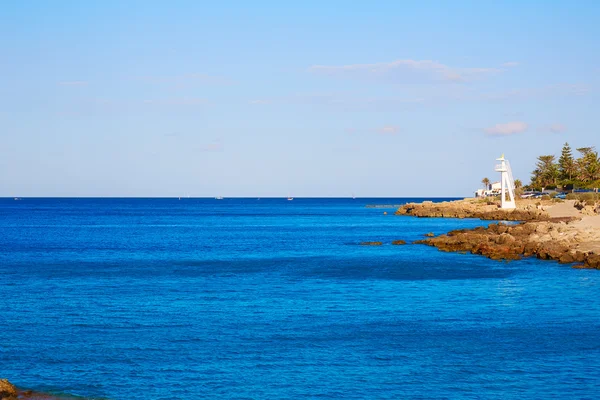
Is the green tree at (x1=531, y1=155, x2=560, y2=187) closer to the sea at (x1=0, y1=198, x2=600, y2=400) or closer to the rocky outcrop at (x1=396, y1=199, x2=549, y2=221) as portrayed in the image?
the rocky outcrop at (x1=396, y1=199, x2=549, y2=221)

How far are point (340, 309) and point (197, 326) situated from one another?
7.35 m

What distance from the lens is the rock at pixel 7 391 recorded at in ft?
65.0

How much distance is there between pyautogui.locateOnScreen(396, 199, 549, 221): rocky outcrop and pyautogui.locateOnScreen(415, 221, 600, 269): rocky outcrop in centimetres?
2858

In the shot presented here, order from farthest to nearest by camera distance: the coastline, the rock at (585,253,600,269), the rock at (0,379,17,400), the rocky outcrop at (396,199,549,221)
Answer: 1. the rocky outcrop at (396,199,549,221)
2. the coastline
3. the rock at (585,253,600,269)
4. the rock at (0,379,17,400)

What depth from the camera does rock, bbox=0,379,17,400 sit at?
19797 millimetres

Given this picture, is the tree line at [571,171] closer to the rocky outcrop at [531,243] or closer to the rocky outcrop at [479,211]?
the rocky outcrop at [479,211]

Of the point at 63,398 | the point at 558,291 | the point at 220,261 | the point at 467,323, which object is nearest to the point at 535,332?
the point at 467,323

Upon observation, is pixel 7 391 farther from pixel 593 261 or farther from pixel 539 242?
pixel 539 242

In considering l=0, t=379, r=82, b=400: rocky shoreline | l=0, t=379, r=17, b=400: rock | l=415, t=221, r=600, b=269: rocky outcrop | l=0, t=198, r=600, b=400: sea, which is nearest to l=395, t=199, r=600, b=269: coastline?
l=415, t=221, r=600, b=269: rocky outcrop

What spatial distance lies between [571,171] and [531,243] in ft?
319

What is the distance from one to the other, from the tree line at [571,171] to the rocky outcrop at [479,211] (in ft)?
62.7

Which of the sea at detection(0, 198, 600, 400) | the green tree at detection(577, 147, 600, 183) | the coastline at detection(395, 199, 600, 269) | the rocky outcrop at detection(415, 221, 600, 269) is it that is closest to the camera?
the sea at detection(0, 198, 600, 400)

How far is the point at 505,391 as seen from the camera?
20516 mm

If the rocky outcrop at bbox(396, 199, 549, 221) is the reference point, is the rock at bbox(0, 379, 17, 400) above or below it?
below
